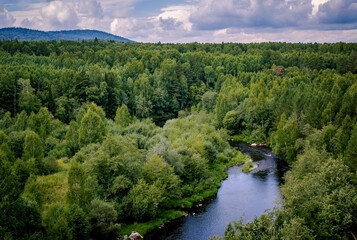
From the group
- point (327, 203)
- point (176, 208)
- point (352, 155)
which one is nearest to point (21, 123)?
point (176, 208)

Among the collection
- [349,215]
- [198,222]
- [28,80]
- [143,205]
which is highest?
[28,80]

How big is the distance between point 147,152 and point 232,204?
1744 cm

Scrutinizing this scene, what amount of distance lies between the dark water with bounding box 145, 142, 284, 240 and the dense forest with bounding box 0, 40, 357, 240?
7.01ft

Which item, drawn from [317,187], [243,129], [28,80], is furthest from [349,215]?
[28,80]

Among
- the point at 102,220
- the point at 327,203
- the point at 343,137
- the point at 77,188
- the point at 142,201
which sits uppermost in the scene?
the point at 343,137

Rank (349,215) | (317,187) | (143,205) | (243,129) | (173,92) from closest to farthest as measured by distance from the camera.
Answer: (349,215)
(317,187)
(143,205)
(243,129)
(173,92)

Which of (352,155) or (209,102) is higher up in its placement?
(352,155)

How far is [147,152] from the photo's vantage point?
5284 centimetres

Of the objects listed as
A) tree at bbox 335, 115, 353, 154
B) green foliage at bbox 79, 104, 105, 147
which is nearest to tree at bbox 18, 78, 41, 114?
green foliage at bbox 79, 104, 105, 147

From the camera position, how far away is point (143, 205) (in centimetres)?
3834

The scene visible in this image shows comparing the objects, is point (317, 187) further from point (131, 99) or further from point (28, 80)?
point (131, 99)

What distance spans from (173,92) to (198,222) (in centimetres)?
9208

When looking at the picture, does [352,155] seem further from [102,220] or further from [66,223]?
[66,223]

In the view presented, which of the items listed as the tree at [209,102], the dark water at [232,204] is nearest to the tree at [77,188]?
the dark water at [232,204]
